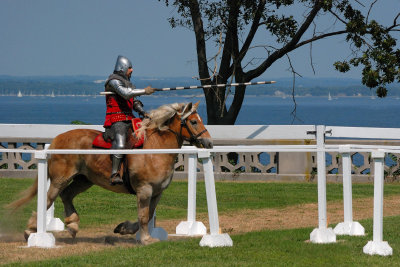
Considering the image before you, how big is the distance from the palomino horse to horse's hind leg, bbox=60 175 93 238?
0.02 m

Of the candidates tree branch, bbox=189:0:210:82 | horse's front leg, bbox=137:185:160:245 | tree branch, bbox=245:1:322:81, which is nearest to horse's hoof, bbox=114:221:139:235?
horse's front leg, bbox=137:185:160:245

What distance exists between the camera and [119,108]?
12.7 meters

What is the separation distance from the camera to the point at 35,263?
10.6 metres

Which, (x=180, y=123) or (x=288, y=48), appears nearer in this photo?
(x=180, y=123)

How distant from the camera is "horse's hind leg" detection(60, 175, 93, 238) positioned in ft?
42.6

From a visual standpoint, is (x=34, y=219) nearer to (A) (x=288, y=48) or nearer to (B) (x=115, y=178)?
(B) (x=115, y=178)

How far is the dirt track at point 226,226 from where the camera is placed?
11.8 metres

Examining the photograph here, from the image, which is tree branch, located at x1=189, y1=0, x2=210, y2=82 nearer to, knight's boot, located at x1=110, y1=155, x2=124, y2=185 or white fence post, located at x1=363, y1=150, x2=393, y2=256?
knight's boot, located at x1=110, y1=155, x2=124, y2=185

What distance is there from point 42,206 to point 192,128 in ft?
7.45

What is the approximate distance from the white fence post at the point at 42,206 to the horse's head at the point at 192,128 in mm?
1965

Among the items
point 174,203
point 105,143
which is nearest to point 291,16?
point 174,203

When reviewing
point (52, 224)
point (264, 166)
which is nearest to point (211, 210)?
point (52, 224)

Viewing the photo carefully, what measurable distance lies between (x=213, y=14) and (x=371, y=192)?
425 inches

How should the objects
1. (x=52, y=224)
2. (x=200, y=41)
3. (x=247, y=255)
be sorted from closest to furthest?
(x=247, y=255) → (x=52, y=224) → (x=200, y=41)
